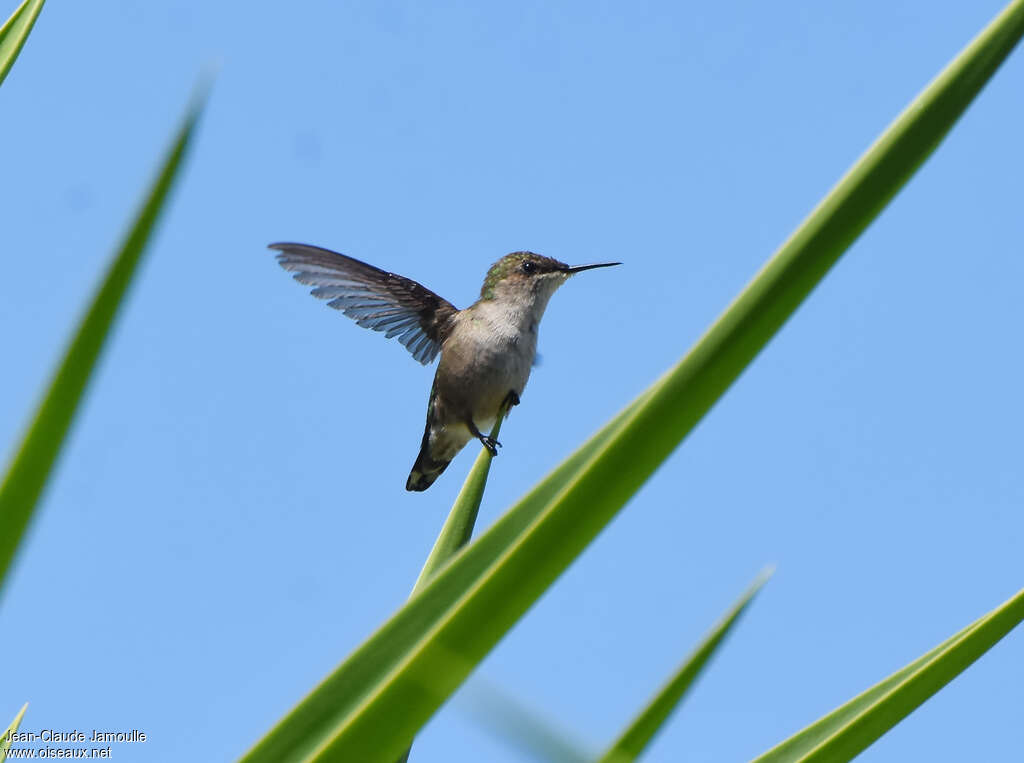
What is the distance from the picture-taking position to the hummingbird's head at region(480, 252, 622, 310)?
19.3 ft

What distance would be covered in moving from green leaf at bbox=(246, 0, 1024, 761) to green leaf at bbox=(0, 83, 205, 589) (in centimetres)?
31

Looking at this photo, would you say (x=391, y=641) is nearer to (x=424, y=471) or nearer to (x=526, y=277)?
(x=526, y=277)

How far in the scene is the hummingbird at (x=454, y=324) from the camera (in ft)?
17.5

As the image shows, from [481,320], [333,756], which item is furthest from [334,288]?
[333,756]

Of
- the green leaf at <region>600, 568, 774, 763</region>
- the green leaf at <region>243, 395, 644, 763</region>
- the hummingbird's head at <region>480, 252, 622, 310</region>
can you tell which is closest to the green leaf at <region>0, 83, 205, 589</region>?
the green leaf at <region>243, 395, 644, 763</region>

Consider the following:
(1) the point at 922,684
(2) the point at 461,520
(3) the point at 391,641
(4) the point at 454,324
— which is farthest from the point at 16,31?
(4) the point at 454,324

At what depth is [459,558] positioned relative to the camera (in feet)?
3.12

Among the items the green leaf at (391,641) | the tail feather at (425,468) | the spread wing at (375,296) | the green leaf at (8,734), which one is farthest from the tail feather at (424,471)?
the green leaf at (391,641)

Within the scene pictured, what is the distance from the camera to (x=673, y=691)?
131 cm

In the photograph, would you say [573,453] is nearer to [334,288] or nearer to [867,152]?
[867,152]

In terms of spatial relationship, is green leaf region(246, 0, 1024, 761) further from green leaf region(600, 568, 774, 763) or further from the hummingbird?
the hummingbird

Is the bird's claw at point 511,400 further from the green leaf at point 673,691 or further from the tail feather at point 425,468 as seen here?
the green leaf at point 673,691

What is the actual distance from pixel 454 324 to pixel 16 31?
4.39 meters

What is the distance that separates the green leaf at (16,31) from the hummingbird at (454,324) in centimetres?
305
